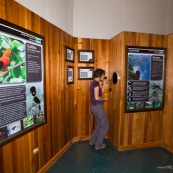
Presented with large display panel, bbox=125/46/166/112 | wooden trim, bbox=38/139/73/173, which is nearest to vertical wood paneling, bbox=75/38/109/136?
wooden trim, bbox=38/139/73/173

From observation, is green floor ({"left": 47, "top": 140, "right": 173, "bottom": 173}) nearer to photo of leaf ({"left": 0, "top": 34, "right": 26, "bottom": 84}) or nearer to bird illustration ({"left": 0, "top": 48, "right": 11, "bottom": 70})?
photo of leaf ({"left": 0, "top": 34, "right": 26, "bottom": 84})

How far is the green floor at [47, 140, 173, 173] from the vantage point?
2314 mm

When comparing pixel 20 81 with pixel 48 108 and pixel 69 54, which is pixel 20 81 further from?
pixel 69 54

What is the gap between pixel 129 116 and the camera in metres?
2.86

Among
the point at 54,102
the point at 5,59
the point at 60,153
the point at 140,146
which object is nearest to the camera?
the point at 5,59

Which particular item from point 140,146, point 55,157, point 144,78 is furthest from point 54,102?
point 140,146

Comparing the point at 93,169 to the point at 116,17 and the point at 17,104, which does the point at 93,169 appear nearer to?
the point at 17,104

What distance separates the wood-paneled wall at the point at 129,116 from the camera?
109 inches

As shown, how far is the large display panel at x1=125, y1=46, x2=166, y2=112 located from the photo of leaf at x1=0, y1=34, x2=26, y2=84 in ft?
6.13

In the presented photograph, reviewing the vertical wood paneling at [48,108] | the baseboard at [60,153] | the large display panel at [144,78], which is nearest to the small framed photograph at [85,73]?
the vertical wood paneling at [48,108]

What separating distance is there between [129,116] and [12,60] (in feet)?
7.44

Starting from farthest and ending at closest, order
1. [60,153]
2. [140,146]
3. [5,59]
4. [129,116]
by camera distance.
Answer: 1. [140,146]
2. [129,116]
3. [60,153]
4. [5,59]

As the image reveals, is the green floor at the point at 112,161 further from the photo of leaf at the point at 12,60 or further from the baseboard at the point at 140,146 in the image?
the photo of leaf at the point at 12,60

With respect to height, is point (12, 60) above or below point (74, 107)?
above
